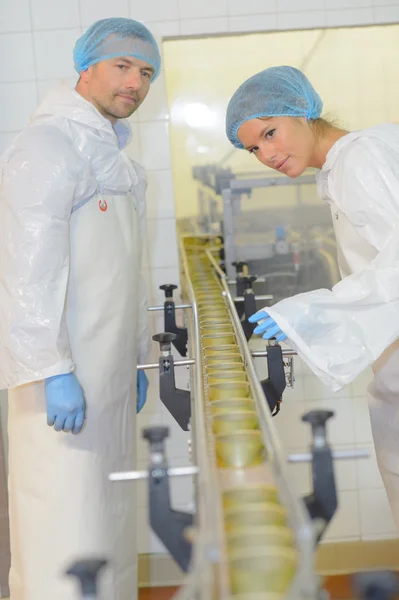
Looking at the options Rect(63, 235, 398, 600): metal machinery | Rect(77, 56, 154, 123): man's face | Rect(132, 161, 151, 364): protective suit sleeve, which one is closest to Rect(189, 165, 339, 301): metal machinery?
Rect(132, 161, 151, 364): protective suit sleeve

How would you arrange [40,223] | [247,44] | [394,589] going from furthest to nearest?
[247,44]
[40,223]
[394,589]

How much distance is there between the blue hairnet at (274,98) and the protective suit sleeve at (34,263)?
41 cm

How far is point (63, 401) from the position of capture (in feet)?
5.14

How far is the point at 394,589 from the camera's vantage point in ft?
1.96

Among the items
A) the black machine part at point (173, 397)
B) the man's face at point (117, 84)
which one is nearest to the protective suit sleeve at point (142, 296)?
the man's face at point (117, 84)

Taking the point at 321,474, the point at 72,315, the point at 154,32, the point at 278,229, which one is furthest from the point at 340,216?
the point at 154,32

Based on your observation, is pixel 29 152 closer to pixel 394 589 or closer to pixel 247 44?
pixel 394 589

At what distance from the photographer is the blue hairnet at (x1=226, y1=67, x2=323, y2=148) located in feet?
5.16

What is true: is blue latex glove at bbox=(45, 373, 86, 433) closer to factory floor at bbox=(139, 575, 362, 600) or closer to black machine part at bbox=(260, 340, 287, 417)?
black machine part at bbox=(260, 340, 287, 417)

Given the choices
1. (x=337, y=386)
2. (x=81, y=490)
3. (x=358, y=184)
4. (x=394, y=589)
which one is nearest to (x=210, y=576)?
(x=394, y=589)

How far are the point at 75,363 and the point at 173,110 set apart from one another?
4.87 ft

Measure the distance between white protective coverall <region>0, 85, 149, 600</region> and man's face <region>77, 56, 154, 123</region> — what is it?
2.4 inches

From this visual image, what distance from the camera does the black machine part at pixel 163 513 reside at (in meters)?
0.89

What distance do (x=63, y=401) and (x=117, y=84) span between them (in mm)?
768
